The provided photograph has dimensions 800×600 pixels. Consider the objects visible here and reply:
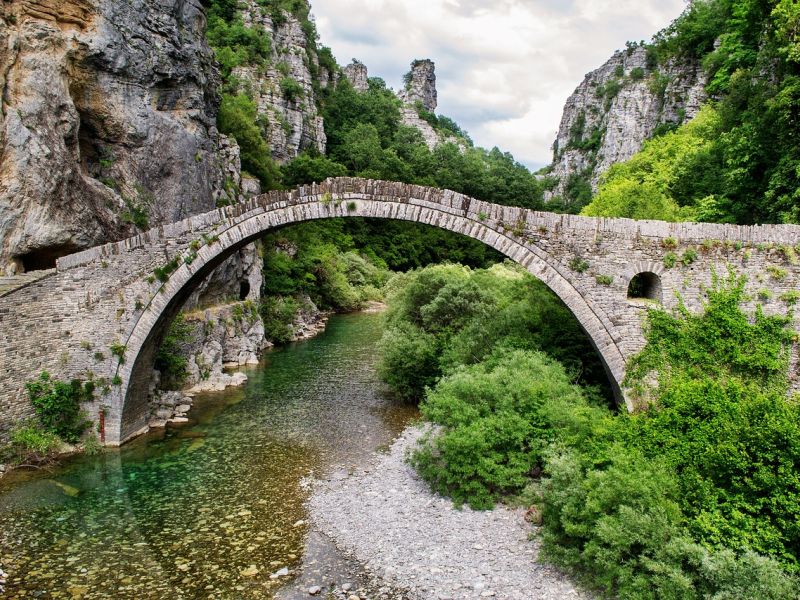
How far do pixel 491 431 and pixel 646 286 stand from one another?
17.2 ft

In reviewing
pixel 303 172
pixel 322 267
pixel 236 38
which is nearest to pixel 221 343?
pixel 322 267

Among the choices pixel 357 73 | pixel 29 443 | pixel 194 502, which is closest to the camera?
pixel 194 502

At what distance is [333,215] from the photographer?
1262 centimetres

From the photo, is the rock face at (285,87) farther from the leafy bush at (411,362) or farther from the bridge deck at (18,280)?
the bridge deck at (18,280)

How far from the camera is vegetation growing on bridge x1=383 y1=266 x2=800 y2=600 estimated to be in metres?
6.30

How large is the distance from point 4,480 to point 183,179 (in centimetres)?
1112

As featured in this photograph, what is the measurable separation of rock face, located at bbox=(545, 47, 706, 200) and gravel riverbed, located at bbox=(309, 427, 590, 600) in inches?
1429

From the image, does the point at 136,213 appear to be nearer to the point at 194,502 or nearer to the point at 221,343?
the point at 221,343

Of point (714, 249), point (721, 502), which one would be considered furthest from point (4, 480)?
point (714, 249)

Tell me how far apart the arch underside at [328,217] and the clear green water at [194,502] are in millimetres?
1867

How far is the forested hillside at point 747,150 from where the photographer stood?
50.2 feet

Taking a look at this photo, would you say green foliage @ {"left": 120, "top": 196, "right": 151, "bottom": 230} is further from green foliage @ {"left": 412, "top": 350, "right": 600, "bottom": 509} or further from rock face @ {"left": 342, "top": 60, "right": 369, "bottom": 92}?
rock face @ {"left": 342, "top": 60, "right": 369, "bottom": 92}

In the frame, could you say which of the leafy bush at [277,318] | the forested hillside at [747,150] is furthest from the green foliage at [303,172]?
the forested hillside at [747,150]

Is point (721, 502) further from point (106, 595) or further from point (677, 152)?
point (677, 152)
